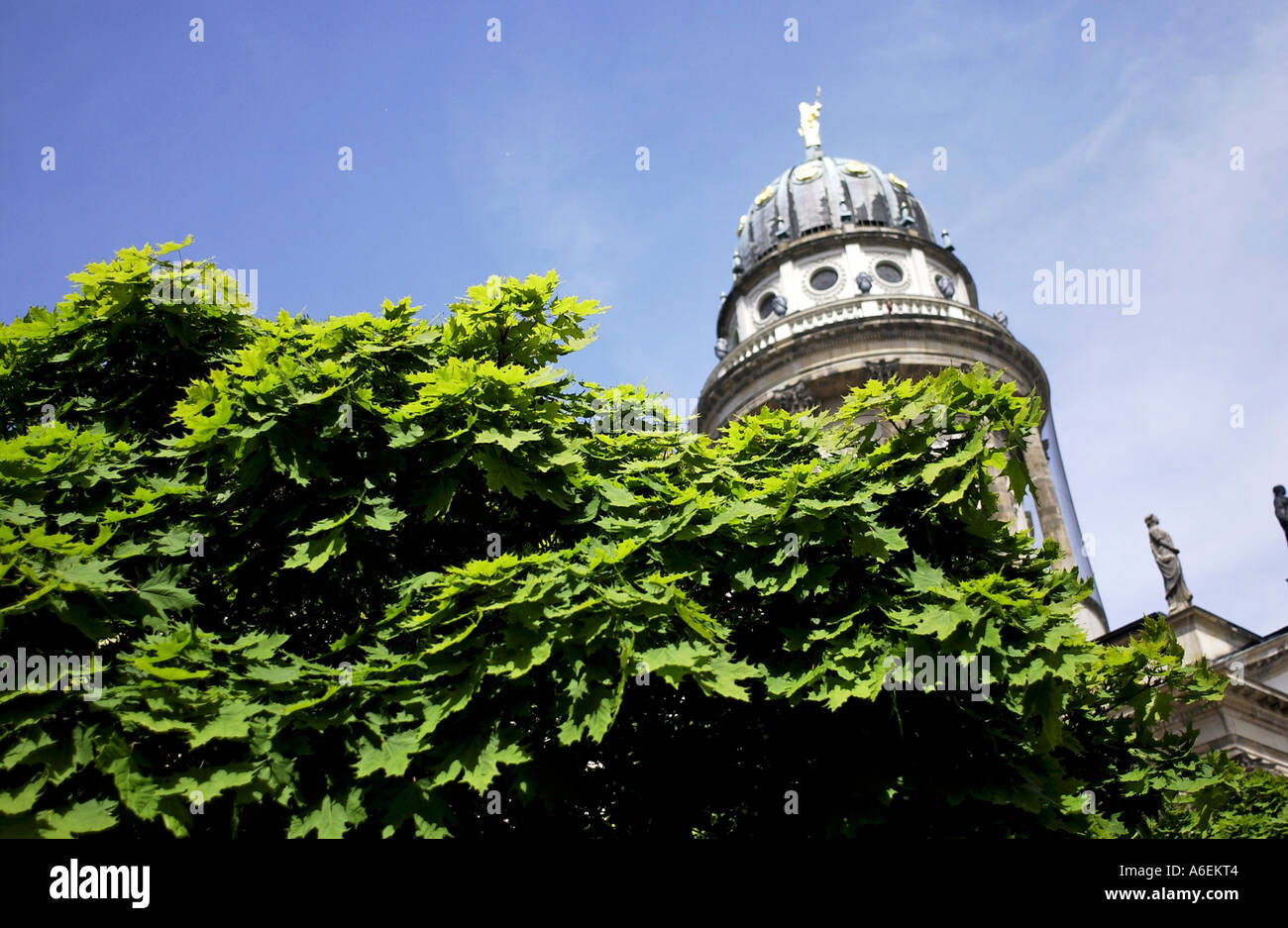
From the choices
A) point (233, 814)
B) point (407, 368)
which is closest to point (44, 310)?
point (407, 368)

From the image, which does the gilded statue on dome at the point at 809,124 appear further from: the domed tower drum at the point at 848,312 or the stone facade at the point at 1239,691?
the stone facade at the point at 1239,691

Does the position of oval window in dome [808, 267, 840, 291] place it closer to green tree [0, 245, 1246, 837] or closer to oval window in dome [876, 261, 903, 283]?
oval window in dome [876, 261, 903, 283]

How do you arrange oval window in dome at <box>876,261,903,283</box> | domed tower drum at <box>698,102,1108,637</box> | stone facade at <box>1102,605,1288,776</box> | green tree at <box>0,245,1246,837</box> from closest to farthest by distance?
green tree at <box>0,245,1246,837</box>
stone facade at <box>1102,605,1288,776</box>
domed tower drum at <box>698,102,1108,637</box>
oval window in dome at <box>876,261,903,283</box>

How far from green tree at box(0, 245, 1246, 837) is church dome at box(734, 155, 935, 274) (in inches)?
1532

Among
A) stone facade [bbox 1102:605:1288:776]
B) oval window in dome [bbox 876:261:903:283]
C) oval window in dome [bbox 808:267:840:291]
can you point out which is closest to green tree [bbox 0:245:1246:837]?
stone facade [bbox 1102:605:1288:776]

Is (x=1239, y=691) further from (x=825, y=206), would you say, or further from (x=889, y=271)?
(x=825, y=206)

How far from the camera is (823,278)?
49188mm

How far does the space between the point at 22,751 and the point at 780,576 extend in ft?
24.5

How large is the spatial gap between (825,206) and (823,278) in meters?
4.58

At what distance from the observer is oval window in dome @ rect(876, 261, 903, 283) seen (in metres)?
48.8

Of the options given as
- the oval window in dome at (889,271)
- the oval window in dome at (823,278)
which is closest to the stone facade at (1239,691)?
the oval window in dome at (889,271)

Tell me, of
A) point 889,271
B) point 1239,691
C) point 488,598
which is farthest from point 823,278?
point 488,598
